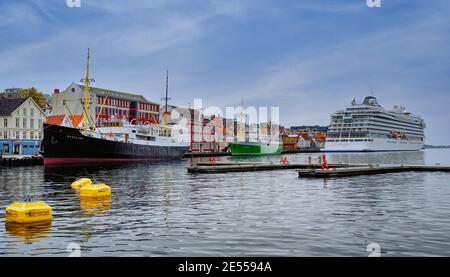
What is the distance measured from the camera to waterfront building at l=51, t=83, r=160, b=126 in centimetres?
11325

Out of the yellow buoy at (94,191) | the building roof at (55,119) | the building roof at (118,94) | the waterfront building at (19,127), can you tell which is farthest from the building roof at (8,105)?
the yellow buoy at (94,191)

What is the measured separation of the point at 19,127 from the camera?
91.2 m

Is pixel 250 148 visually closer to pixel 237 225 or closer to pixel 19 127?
pixel 19 127

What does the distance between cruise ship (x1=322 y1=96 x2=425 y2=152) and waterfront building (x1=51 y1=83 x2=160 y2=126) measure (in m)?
66.4

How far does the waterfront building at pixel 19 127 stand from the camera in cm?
8881

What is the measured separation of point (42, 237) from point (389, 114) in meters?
163

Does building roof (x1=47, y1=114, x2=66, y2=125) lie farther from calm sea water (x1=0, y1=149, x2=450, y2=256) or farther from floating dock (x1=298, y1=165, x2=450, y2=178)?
calm sea water (x1=0, y1=149, x2=450, y2=256)

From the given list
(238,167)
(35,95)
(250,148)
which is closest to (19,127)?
(35,95)

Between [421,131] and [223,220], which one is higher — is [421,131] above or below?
above

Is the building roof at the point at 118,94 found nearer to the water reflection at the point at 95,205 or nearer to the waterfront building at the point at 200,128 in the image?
the waterfront building at the point at 200,128

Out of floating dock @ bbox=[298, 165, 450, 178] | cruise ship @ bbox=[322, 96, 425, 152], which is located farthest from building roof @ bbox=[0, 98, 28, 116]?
cruise ship @ bbox=[322, 96, 425, 152]
